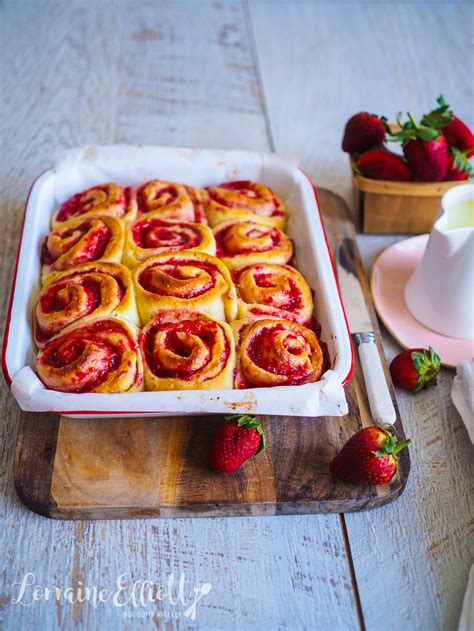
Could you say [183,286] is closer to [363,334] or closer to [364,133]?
[363,334]

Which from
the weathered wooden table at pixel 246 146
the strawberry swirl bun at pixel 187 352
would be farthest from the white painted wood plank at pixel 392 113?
the strawberry swirl bun at pixel 187 352

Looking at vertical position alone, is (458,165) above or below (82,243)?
above

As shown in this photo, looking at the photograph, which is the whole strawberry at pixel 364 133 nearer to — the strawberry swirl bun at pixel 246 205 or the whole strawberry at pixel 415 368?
the strawberry swirl bun at pixel 246 205

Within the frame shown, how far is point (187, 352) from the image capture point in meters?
1.67

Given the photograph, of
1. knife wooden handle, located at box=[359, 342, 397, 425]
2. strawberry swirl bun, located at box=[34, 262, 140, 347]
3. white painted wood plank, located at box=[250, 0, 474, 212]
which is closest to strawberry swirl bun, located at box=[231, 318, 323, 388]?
knife wooden handle, located at box=[359, 342, 397, 425]

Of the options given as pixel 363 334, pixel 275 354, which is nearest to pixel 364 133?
pixel 363 334

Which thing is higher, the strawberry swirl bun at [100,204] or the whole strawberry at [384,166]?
the whole strawberry at [384,166]

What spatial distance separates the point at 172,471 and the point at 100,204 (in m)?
0.87

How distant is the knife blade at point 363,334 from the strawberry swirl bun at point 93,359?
1.91 ft

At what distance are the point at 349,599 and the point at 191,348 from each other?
65cm

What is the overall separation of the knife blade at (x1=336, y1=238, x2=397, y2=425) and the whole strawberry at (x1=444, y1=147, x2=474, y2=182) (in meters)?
0.37

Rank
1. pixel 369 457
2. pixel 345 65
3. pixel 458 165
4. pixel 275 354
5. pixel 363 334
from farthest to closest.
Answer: pixel 345 65 < pixel 458 165 < pixel 363 334 < pixel 275 354 < pixel 369 457

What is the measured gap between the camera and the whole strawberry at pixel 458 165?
217 cm

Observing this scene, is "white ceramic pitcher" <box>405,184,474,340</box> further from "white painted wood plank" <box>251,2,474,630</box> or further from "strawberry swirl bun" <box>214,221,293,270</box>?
"strawberry swirl bun" <box>214,221,293,270</box>
